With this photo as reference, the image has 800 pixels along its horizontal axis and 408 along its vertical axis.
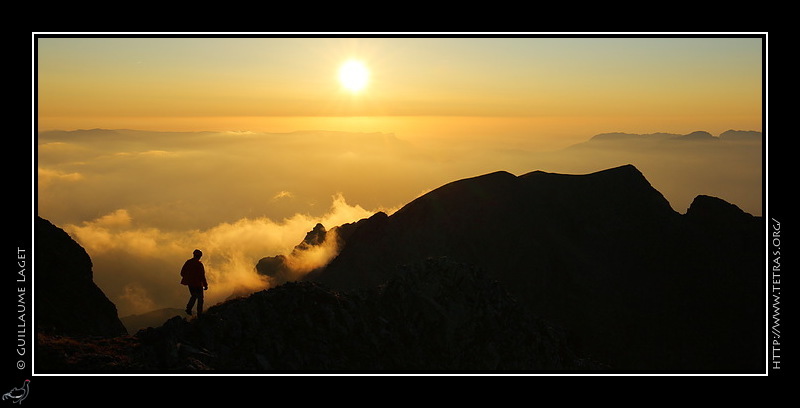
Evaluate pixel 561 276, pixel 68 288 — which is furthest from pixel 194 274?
pixel 561 276

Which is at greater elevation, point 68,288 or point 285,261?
point 68,288

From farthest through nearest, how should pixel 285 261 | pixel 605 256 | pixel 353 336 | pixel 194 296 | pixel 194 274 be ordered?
pixel 285 261 < pixel 605 256 < pixel 353 336 < pixel 194 296 < pixel 194 274

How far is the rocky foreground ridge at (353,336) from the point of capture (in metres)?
24.8

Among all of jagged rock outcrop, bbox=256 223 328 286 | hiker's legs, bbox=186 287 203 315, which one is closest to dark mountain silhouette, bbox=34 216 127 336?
hiker's legs, bbox=186 287 203 315

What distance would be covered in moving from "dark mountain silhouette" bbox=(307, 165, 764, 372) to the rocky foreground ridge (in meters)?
21.5

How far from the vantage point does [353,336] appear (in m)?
30.8

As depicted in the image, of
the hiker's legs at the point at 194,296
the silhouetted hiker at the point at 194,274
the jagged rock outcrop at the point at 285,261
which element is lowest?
the jagged rock outcrop at the point at 285,261

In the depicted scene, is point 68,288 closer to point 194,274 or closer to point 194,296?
point 194,296

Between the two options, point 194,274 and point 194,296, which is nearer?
point 194,274

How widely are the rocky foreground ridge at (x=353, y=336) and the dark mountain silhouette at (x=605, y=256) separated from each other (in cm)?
2155

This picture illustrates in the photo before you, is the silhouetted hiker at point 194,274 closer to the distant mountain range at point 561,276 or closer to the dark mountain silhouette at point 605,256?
the distant mountain range at point 561,276

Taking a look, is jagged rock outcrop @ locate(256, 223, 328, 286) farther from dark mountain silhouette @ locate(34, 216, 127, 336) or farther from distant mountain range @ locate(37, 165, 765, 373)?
dark mountain silhouette @ locate(34, 216, 127, 336)

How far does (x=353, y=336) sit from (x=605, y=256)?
1703 inches

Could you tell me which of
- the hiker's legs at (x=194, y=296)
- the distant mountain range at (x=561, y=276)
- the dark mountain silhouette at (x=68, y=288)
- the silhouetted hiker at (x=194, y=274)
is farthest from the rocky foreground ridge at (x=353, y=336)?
the dark mountain silhouette at (x=68, y=288)
